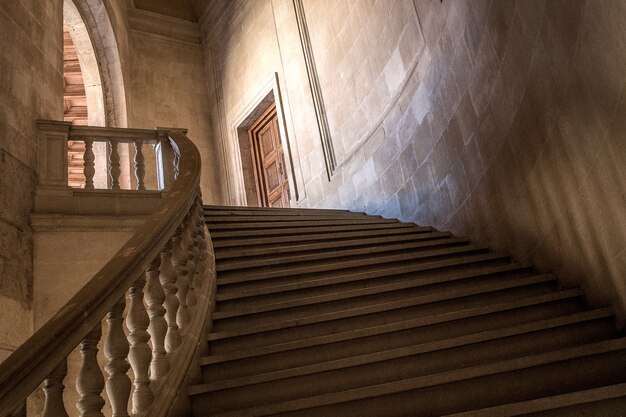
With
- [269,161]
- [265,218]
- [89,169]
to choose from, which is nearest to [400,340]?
[265,218]

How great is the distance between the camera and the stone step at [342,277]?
4.03 m

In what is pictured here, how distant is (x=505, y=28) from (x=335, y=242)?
2.10 m

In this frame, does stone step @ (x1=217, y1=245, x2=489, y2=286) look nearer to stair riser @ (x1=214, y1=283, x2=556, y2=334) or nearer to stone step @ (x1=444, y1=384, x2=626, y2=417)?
stair riser @ (x1=214, y1=283, x2=556, y2=334)

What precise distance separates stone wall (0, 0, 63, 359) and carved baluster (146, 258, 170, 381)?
96.1 inches

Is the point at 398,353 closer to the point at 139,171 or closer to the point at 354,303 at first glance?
the point at 354,303

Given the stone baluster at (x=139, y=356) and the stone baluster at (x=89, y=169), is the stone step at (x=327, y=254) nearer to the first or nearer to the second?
the stone baluster at (x=89, y=169)

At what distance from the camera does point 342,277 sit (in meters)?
4.18

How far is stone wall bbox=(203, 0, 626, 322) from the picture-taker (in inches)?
131

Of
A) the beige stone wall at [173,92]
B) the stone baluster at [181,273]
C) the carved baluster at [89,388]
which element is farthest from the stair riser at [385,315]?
the beige stone wall at [173,92]

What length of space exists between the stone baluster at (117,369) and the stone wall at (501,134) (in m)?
2.48

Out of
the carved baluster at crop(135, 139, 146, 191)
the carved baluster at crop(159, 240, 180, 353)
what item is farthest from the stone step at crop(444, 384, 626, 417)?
the carved baluster at crop(135, 139, 146, 191)

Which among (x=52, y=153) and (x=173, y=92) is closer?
(x=52, y=153)

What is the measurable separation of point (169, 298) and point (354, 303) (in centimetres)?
133

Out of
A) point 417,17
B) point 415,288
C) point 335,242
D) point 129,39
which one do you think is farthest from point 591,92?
point 129,39
